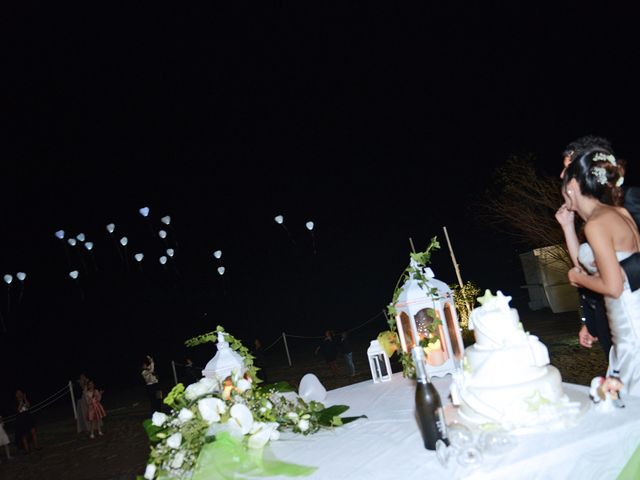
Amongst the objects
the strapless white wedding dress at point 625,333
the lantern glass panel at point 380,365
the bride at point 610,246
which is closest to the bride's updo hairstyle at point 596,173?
the bride at point 610,246

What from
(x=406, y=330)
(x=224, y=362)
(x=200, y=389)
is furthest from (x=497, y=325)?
(x=224, y=362)

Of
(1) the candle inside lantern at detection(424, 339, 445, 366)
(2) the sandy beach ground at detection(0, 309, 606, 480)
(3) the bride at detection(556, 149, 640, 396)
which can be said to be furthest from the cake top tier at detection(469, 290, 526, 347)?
(2) the sandy beach ground at detection(0, 309, 606, 480)

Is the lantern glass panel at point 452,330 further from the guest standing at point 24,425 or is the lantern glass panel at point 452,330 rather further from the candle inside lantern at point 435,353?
the guest standing at point 24,425

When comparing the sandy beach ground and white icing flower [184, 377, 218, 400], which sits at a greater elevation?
white icing flower [184, 377, 218, 400]

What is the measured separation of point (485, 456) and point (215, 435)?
1.17 m

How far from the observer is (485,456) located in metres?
2.00

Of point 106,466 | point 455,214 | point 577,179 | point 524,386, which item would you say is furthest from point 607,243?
point 455,214

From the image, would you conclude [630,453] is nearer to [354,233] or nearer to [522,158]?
[522,158]

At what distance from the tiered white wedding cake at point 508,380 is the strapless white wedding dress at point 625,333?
710 mm

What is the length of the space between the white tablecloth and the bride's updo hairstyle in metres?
1.06

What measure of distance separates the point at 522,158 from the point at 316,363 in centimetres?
943

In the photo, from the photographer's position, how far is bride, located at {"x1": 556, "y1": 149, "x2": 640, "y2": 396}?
266cm

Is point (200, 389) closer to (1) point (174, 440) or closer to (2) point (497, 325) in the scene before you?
(1) point (174, 440)

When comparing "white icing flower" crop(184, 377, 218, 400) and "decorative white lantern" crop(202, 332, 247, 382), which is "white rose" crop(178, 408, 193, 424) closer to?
"white icing flower" crop(184, 377, 218, 400)
